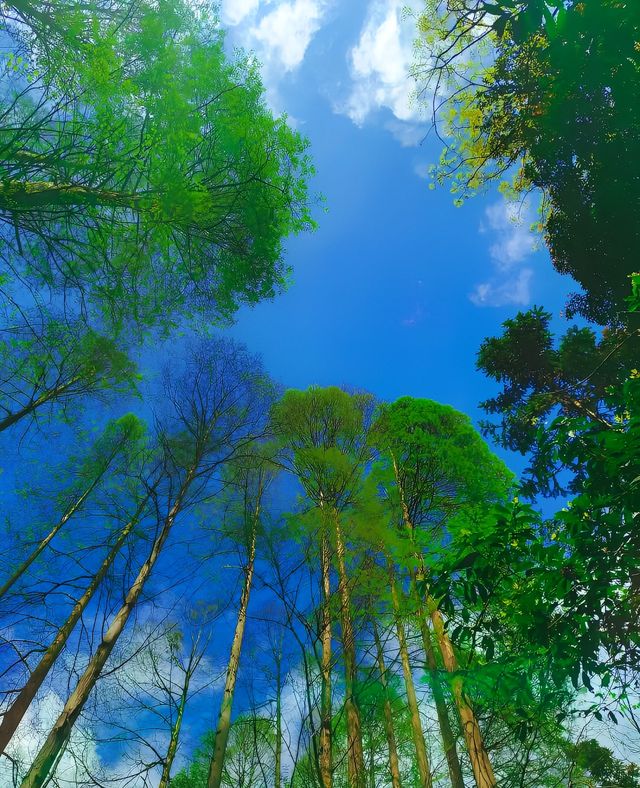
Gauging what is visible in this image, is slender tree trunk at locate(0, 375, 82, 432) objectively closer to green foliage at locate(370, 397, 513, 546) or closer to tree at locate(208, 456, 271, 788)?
tree at locate(208, 456, 271, 788)

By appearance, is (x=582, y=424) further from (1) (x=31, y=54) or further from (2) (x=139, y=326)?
(1) (x=31, y=54)

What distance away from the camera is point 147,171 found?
383 cm

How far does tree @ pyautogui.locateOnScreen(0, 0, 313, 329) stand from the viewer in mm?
3639

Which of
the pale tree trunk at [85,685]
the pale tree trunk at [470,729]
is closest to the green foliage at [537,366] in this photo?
the pale tree trunk at [470,729]

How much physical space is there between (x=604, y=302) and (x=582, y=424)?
760cm

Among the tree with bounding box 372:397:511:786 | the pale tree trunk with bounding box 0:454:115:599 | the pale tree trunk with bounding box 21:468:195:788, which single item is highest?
the tree with bounding box 372:397:511:786

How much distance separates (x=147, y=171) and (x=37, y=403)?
14.9 feet

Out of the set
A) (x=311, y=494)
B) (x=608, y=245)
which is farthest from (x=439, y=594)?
(x=608, y=245)

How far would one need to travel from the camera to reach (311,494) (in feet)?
16.6

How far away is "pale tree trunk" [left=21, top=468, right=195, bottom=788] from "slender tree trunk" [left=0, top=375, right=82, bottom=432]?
3.00m

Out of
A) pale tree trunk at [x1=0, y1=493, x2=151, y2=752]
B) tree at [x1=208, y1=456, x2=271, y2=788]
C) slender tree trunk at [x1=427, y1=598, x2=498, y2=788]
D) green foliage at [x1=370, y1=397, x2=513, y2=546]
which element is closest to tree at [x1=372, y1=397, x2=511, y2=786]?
green foliage at [x1=370, y1=397, x2=513, y2=546]

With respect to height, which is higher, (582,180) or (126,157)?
(582,180)

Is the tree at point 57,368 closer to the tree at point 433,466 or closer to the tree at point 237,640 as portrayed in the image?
the tree at point 237,640

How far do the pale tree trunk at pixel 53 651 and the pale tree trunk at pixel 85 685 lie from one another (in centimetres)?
81
